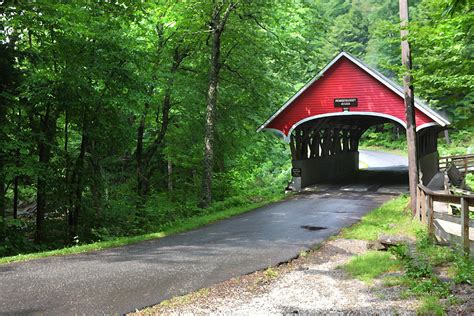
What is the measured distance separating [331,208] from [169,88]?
24.4 ft

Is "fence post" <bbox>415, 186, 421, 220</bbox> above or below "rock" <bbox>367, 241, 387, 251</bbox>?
above

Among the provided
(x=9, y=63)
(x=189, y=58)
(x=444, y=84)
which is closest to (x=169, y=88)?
(x=189, y=58)

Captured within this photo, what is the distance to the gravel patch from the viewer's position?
552 cm

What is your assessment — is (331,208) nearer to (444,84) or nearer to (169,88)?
(444,84)

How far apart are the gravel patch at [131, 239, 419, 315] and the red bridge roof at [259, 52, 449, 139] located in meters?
13.6

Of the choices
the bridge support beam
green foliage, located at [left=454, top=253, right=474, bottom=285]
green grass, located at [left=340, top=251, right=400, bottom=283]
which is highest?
the bridge support beam

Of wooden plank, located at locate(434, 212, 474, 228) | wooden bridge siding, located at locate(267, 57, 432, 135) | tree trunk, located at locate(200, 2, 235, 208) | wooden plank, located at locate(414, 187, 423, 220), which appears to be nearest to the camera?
wooden plank, located at locate(434, 212, 474, 228)

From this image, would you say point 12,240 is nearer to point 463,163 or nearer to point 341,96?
point 341,96

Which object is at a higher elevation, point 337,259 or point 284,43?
point 284,43

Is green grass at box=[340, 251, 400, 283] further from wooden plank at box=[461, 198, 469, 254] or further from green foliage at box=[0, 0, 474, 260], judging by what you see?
green foliage at box=[0, 0, 474, 260]

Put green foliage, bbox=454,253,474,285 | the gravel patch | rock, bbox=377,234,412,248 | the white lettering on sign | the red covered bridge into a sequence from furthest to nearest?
1. the white lettering on sign
2. the red covered bridge
3. rock, bbox=377,234,412,248
4. green foliage, bbox=454,253,474,285
5. the gravel patch

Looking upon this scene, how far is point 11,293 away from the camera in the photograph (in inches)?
249

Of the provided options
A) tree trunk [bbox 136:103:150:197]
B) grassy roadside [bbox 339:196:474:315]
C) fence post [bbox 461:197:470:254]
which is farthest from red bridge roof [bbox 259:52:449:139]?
fence post [bbox 461:197:470:254]

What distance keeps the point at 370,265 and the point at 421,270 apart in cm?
111
